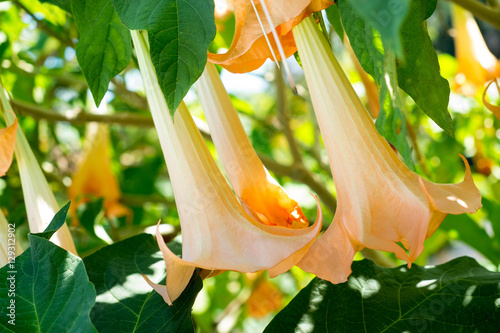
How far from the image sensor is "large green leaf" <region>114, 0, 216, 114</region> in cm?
36

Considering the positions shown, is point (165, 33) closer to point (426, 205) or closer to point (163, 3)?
point (163, 3)

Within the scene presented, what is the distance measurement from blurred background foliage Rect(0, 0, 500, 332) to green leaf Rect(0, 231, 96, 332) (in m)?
0.36

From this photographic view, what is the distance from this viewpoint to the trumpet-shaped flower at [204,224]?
13.9 inches

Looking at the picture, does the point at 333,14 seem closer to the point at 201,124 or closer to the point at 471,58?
the point at 201,124

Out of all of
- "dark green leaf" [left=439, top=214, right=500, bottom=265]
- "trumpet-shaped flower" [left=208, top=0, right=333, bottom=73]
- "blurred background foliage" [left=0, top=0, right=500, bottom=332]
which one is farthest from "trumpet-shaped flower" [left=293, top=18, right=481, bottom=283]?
"dark green leaf" [left=439, top=214, right=500, bottom=265]

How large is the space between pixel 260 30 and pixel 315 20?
8cm

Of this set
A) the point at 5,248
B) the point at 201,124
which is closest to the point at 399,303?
the point at 5,248

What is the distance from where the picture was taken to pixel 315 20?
0.41m

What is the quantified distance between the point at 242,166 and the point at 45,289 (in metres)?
0.20

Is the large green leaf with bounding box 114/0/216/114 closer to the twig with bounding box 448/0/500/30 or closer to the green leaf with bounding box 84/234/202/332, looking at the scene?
the green leaf with bounding box 84/234/202/332

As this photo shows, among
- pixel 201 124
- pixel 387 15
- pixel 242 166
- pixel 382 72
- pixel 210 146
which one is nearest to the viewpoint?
pixel 387 15

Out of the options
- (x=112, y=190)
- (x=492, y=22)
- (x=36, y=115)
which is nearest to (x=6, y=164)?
(x=36, y=115)

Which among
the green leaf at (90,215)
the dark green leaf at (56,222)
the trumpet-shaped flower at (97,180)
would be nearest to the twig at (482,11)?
the dark green leaf at (56,222)

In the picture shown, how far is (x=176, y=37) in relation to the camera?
36 centimetres
